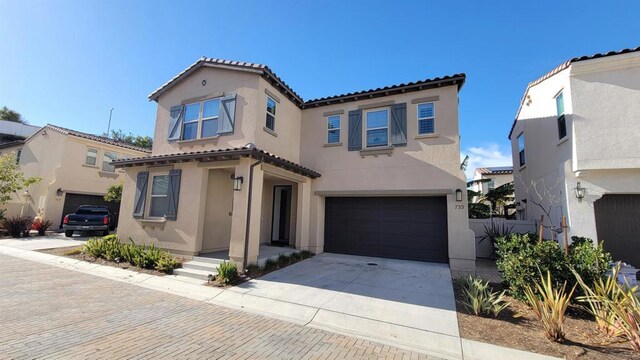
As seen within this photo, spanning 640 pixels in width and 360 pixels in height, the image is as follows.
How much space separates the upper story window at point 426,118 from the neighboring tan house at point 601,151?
4.10 meters

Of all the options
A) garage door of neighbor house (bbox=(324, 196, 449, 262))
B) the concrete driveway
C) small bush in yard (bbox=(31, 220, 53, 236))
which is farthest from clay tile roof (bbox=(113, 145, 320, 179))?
small bush in yard (bbox=(31, 220, 53, 236))

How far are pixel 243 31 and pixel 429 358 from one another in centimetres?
1116

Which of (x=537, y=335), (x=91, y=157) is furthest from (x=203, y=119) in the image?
(x=91, y=157)

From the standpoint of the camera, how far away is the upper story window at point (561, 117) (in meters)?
9.30

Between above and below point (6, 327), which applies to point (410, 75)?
above

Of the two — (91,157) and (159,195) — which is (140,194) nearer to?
(159,195)

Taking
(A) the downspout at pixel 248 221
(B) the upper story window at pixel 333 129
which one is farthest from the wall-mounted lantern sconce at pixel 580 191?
(A) the downspout at pixel 248 221

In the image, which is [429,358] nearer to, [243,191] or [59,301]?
[243,191]

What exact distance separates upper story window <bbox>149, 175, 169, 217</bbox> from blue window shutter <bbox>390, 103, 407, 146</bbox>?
9246mm

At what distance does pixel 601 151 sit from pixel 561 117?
73.5 inches

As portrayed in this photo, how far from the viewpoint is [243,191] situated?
8781 mm

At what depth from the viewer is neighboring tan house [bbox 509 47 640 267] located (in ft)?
26.8

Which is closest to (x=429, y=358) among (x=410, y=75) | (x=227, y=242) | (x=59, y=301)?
(x=59, y=301)

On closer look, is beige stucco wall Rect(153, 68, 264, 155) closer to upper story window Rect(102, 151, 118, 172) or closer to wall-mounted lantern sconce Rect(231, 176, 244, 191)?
wall-mounted lantern sconce Rect(231, 176, 244, 191)
